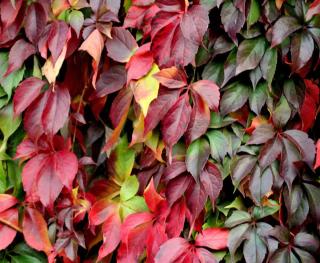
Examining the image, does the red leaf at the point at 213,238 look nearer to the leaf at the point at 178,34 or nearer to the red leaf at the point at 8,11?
the leaf at the point at 178,34

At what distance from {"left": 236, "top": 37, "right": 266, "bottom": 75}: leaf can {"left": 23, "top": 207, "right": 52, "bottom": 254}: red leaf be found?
643 mm

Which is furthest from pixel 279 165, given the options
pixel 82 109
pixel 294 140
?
pixel 82 109

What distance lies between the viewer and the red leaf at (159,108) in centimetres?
139

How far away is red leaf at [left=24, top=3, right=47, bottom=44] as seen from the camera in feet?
4.87

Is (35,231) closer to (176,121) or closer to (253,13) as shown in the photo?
(176,121)

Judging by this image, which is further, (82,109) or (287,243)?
(82,109)

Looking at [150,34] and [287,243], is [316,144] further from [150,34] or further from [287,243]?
[150,34]

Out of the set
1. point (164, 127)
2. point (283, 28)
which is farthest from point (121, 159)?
point (283, 28)

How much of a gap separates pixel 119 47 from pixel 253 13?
339mm

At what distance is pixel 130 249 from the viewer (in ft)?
4.77

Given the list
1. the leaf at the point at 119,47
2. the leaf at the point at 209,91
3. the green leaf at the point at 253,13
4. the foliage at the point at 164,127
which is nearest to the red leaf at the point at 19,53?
the foliage at the point at 164,127

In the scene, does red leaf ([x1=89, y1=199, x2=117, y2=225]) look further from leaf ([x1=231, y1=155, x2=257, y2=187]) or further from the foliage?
leaf ([x1=231, y1=155, x2=257, y2=187])

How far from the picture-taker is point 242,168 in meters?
1.40

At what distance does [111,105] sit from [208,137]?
0.89 feet
